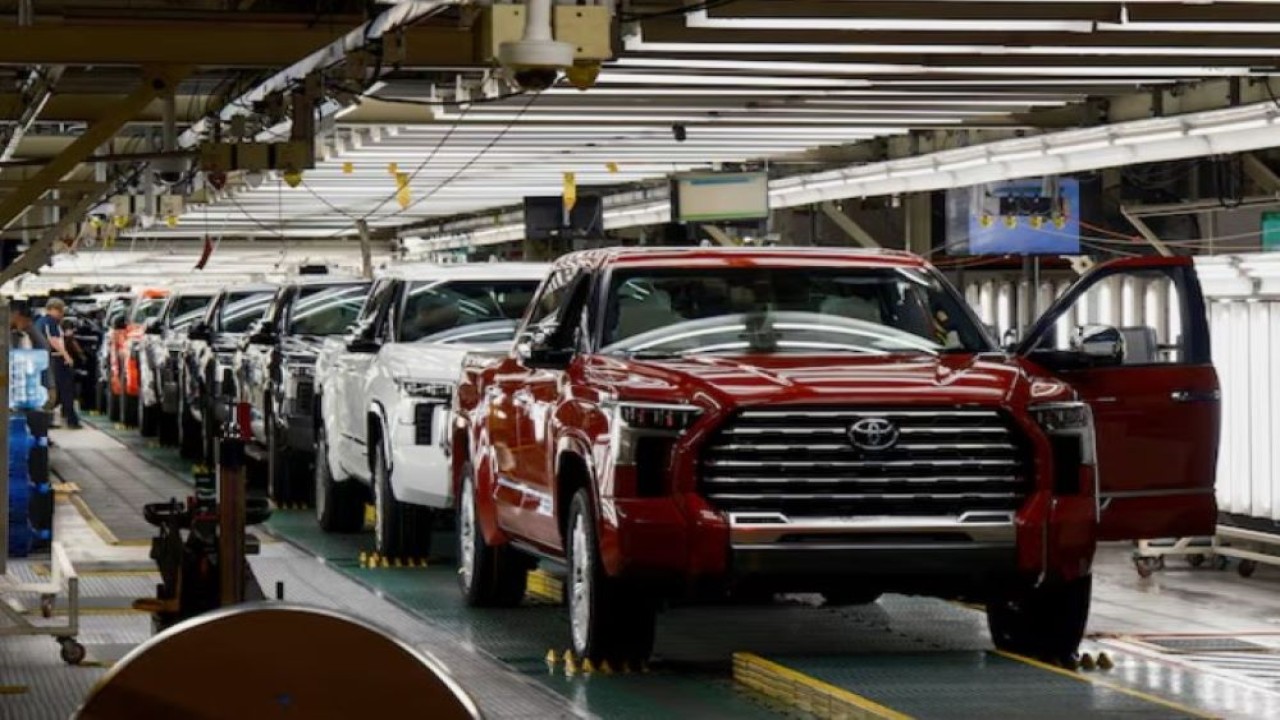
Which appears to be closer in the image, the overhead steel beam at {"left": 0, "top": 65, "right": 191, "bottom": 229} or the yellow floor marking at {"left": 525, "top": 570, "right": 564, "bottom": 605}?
the yellow floor marking at {"left": 525, "top": 570, "right": 564, "bottom": 605}

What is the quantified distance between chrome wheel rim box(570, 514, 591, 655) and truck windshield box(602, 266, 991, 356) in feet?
3.12

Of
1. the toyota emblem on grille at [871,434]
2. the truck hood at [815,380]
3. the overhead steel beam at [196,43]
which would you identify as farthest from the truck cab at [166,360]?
the toyota emblem on grille at [871,434]

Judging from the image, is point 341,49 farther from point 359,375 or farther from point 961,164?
point 961,164

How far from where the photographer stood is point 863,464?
11273 millimetres

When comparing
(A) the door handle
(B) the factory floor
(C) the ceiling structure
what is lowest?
(B) the factory floor

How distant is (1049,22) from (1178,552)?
16.8 ft

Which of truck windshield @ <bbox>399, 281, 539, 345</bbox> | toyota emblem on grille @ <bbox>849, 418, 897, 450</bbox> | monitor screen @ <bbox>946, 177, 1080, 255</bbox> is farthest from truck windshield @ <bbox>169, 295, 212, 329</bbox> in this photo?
toyota emblem on grille @ <bbox>849, 418, 897, 450</bbox>

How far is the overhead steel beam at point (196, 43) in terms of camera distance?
15820 mm

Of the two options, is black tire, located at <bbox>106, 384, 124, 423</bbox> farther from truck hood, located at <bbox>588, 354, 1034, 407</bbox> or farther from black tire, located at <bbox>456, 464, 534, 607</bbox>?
truck hood, located at <bbox>588, 354, 1034, 407</bbox>

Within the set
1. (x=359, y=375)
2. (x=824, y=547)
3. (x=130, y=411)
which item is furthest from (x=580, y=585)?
(x=130, y=411)

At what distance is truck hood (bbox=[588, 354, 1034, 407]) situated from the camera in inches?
442

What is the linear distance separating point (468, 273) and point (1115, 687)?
7.76m

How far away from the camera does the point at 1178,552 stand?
18906 mm

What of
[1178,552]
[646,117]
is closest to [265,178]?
[646,117]
